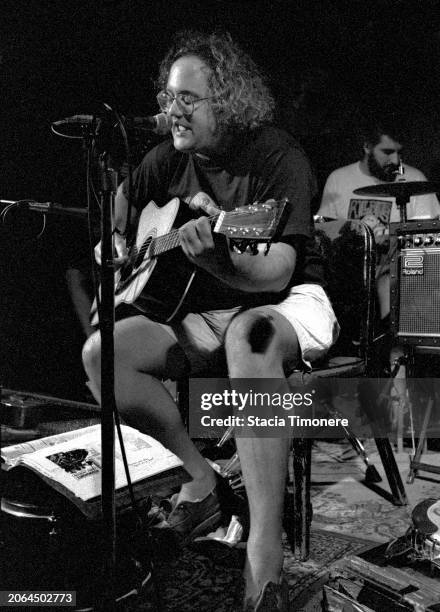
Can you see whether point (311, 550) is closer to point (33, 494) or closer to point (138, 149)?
point (33, 494)

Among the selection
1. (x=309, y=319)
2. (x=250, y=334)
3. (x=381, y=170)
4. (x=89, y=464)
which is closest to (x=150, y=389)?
(x=89, y=464)

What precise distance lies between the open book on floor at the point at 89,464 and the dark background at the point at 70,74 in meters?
1.52

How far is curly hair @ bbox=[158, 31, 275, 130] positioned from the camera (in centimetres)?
197

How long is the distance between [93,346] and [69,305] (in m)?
1.86

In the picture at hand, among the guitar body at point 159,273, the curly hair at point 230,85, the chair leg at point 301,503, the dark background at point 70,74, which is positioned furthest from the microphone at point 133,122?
the dark background at point 70,74

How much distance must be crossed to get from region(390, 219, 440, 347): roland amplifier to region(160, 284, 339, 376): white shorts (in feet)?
3.38

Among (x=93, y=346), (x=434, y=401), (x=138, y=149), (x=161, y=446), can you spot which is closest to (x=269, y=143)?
(x=138, y=149)

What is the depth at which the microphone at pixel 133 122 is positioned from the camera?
131cm

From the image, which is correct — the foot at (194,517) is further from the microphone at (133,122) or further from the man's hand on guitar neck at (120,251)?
the microphone at (133,122)

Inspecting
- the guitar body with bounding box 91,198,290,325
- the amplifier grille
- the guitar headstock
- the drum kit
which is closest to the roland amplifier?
the amplifier grille

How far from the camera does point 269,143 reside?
1883mm

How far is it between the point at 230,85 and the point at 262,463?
54.5 inches

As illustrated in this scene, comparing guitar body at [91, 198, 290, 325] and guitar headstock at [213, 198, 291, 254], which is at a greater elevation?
guitar headstock at [213, 198, 291, 254]

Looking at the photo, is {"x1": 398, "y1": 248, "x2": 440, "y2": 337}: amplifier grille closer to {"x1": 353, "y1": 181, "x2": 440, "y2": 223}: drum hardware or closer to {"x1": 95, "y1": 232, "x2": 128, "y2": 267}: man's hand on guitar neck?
{"x1": 353, "y1": 181, "x2": 440, "y2": 223}: drum hardware
